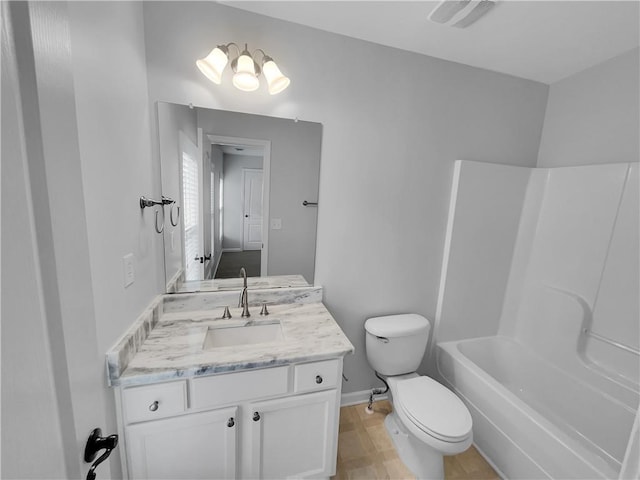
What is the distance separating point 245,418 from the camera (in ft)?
3.86

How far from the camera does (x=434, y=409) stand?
144 centimetres

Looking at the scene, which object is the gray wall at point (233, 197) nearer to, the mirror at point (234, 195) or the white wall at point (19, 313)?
the mirror at point (234, 195)

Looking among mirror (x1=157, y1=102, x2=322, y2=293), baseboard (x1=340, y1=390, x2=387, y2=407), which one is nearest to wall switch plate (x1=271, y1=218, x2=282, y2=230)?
mirror (x1=157, y1=102, x2=322, y2=293)

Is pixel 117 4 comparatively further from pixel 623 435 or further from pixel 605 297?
pixel 623 435

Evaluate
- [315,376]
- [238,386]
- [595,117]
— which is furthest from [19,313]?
[595,117]

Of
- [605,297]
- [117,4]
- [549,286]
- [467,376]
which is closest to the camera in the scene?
[117,4]

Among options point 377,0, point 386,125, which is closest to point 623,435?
point 386,125

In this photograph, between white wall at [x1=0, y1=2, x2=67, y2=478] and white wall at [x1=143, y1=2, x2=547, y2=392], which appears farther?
white wall at [x1=143, y1=2, x2=547, y2=392]

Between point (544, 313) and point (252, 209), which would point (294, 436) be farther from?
point (544, 313)

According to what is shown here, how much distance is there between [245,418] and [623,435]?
2.13m

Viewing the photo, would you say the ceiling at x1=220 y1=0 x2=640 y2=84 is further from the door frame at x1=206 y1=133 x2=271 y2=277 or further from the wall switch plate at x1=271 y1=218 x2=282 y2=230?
the wall switch plate at x1=271 y1=218 x2=282 y2=230

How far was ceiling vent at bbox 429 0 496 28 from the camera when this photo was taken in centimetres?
122

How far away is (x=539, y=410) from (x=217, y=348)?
7.24 ft

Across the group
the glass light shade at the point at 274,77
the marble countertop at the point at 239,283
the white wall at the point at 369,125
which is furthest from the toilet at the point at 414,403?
the glass light shade at the point at 274,77
